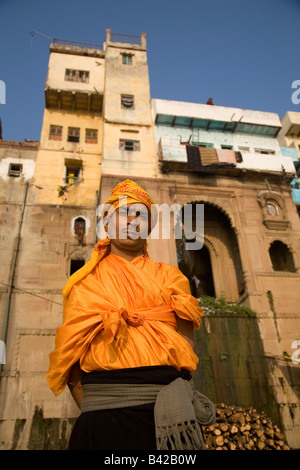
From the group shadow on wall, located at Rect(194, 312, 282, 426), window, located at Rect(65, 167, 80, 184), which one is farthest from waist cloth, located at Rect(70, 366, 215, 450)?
window, located at Rect(65, 167, 80, 184)

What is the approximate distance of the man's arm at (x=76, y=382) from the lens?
2.38 metres

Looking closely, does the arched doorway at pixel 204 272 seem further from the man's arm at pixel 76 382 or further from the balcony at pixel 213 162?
the man's arm at pixel 76 382

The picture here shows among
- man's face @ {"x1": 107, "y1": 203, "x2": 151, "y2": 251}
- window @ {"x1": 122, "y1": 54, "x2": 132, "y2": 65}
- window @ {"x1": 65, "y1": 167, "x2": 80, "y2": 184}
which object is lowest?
man's face @ {"x1": 107, "y1": 203, "x2": 151, "y2": 251}

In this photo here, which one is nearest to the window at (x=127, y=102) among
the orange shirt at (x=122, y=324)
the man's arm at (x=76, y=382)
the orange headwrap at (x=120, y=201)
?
the orange headwrap at (x=120, y=201)

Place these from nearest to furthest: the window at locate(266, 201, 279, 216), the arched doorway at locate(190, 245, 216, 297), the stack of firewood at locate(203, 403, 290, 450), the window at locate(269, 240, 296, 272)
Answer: the stack of firewood at locate(203, 403, 290, 450) → the window at locate(269, 240, 296, 272) → the window at locate(266, 201, 279, 216) → the arched doorway at locate(190, 245, 216, 297)

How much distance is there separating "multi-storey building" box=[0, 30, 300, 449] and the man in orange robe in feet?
31.3

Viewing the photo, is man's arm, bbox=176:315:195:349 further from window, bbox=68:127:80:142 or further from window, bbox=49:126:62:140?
window, bbox=68:127:80:142

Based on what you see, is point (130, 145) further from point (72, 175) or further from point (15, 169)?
point (15, 169)

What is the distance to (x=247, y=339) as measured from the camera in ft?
39.8

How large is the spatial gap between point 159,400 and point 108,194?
43.7 ft

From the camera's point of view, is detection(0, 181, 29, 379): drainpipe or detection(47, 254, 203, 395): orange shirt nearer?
detection(47, 254, 203, 395): orange shirt

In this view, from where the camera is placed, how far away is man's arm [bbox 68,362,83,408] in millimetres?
2379

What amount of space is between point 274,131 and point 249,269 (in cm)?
1014

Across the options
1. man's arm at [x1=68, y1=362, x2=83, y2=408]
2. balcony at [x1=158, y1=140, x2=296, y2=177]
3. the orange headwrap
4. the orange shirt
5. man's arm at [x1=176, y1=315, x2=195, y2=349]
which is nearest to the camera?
the orange shirt
